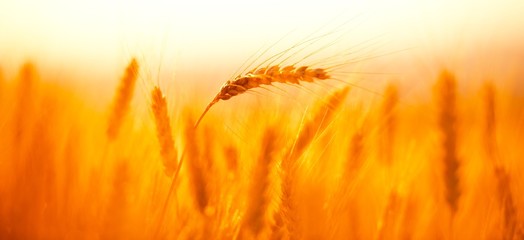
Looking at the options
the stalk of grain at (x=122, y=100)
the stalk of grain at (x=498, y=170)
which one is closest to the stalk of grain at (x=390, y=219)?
the stalk of grain at (x=498, y=170)

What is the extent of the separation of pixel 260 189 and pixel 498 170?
1.61ft

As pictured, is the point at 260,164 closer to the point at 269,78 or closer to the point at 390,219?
the point at 269,78

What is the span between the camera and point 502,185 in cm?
98

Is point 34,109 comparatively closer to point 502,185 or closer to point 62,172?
point 62,172

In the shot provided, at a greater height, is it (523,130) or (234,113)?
(234,113)

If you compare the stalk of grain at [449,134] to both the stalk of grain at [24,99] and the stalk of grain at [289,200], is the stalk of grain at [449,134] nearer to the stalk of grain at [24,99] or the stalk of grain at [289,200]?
the stalk of grain at [289,200]

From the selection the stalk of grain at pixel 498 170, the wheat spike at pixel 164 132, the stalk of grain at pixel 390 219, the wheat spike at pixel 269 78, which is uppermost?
the wheat spike at pixel 269 78

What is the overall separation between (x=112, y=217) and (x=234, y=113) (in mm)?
374

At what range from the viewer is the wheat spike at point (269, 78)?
823mm

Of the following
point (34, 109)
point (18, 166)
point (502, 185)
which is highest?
point (34, 109)

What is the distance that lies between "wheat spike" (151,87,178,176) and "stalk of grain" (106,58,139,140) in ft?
0.60

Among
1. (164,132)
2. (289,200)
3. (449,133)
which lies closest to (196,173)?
(164,132)

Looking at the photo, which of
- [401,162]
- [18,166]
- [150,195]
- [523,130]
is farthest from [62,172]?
[523,130]

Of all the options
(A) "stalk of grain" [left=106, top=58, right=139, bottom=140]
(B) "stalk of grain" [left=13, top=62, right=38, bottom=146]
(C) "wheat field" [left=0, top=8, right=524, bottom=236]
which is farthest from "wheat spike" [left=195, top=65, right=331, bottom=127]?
A: (B) "stalk of grain" [left=13, top=62, right=38, bottom=146]
